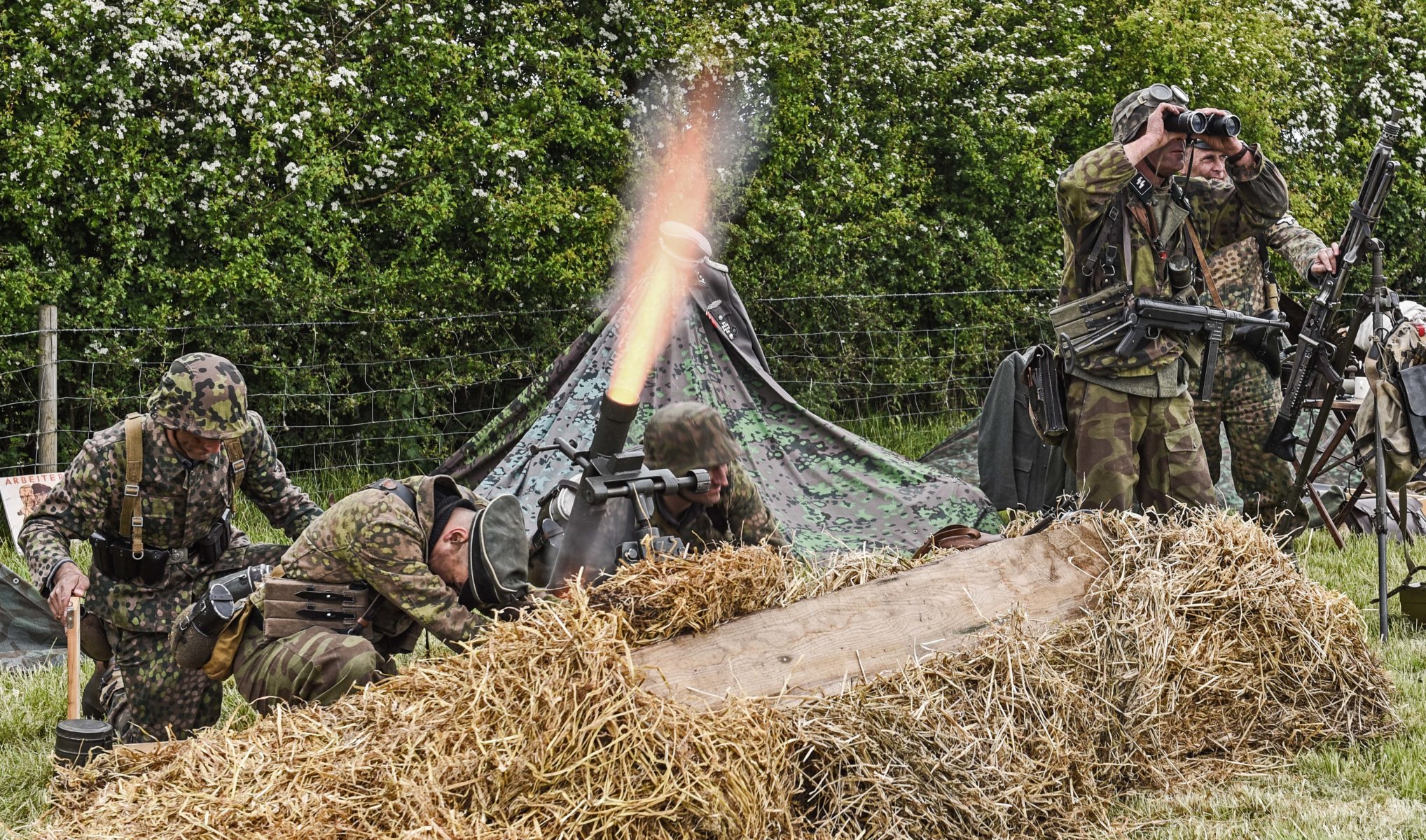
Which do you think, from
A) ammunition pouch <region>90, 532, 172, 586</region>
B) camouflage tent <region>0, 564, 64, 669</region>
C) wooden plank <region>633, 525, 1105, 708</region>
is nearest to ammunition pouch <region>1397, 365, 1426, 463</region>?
wooden plank <region>633, 525, 1105, 708</region>

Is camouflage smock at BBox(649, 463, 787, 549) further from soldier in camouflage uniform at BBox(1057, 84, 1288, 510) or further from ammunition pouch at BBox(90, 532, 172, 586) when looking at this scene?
ammunition pouch at BBox(90, 532, 172, 586)

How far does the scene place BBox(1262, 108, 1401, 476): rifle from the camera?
5.69 m

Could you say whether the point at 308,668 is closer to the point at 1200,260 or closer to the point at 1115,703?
the point at 1115,703

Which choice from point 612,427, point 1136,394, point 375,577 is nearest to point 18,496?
point 375,577

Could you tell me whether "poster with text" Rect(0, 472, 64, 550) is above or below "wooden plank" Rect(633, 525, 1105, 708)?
below

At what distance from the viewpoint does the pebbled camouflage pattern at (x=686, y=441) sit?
5328 mm

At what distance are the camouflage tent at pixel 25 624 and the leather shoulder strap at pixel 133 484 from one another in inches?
54.4

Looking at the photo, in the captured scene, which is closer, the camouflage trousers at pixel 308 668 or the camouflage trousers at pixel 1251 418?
the camouflage trousers at pixel 308 668

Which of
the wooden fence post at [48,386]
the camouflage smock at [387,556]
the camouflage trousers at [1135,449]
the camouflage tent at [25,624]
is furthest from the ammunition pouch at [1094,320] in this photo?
the wooden fence post at [48,386]

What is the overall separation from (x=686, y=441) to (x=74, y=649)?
7.60ft

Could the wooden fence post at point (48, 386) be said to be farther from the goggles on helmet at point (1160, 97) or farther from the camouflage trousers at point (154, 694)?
the goggles on helmet at point (1160, 97)

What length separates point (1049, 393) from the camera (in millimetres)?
6016

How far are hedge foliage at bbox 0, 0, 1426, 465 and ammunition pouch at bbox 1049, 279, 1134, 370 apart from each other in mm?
4429

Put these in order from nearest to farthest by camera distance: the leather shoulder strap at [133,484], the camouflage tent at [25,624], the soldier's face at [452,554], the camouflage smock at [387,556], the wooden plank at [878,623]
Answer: the wooden plank at [878,623] → the camouflage smock at [387,556] → the soldier's face at [452,554] → the leather shoulder strap at [133,484] → the camouflage tent at [25,624]
